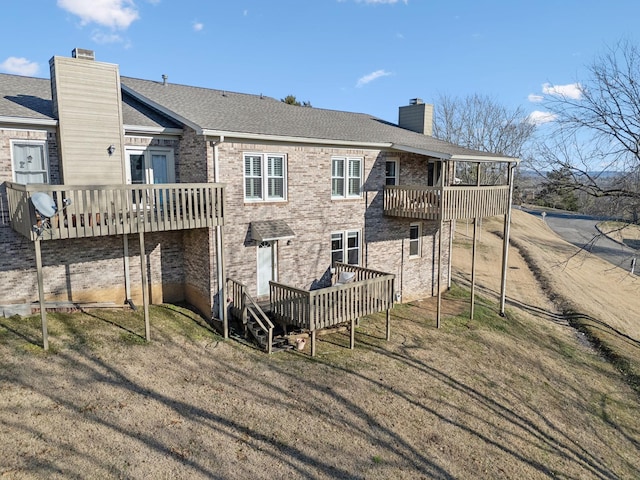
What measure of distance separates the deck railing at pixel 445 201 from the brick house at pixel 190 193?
0.06 metres

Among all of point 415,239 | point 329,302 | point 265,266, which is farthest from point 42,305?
point 415,239

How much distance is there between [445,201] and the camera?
49.4 feet

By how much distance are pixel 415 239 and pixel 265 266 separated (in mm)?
7366

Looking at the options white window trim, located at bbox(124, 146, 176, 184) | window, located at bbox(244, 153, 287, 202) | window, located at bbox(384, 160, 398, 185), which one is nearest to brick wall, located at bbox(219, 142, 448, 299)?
window, located at bbox(244, 153, 287, 202)

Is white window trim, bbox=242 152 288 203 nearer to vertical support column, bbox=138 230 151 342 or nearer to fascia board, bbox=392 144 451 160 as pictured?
vertical support column, bbox=138 230 151 342

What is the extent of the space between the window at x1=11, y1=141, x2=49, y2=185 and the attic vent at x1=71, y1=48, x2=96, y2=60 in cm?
259

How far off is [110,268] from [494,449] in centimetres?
1125

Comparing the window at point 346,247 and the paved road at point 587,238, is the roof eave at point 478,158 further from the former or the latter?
the paved road at point 587,238

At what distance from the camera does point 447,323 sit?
1630 cm

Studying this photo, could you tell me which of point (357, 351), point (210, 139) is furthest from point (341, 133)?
point (357, 351)

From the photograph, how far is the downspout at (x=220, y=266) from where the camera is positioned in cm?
1216

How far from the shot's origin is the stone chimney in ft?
70.5

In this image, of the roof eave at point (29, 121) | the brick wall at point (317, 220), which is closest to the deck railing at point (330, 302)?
the brick wall at point (317, 220)

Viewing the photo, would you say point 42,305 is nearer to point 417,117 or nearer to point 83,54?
point 83,54
